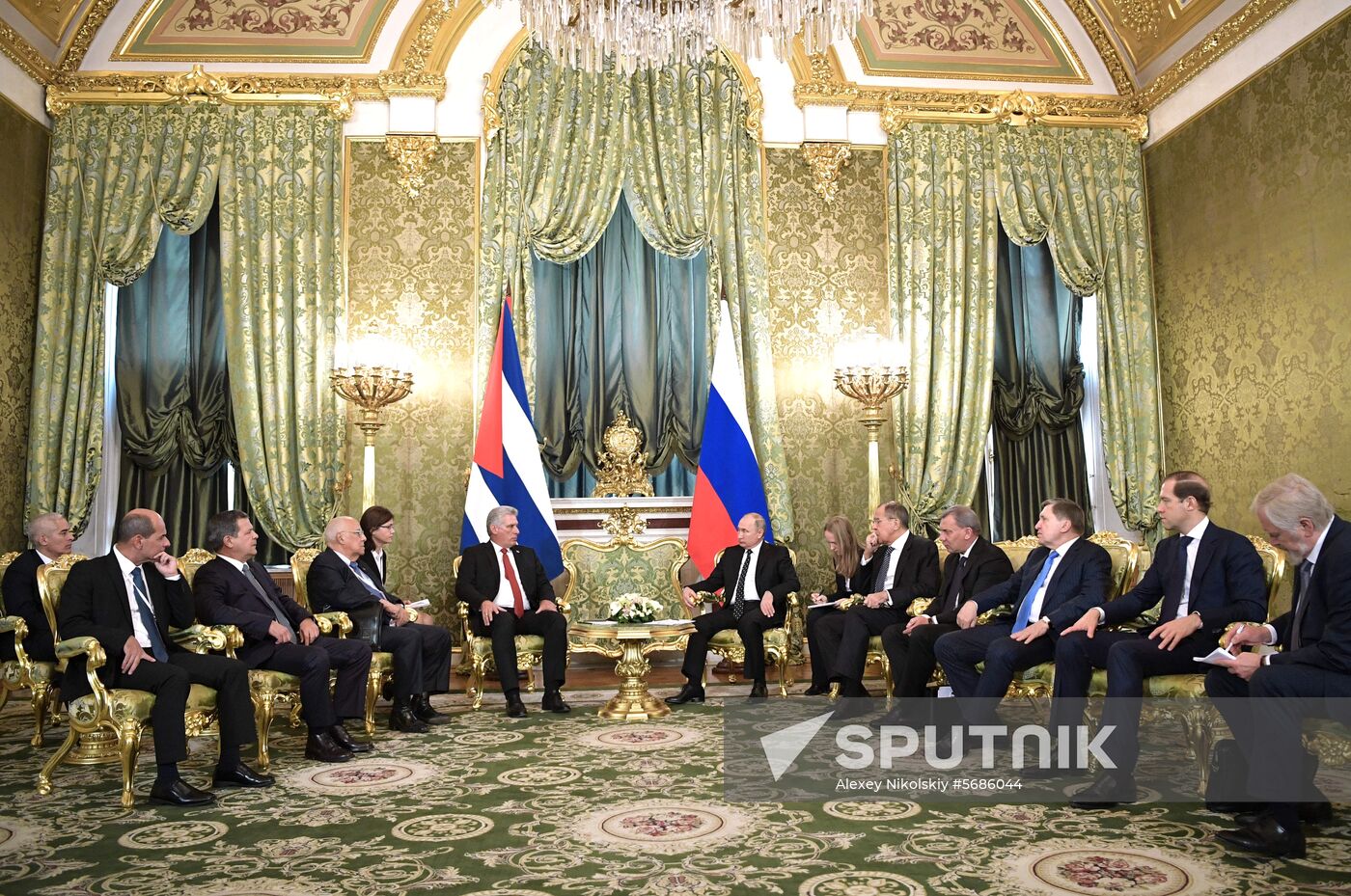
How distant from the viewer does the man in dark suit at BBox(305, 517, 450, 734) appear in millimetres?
5941

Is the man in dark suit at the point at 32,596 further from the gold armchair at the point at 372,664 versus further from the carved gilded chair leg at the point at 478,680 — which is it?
the carved gilded chair leg at the point at 478,680

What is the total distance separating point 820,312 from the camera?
28.9ft

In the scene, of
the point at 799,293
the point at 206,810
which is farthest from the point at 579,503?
the point at 206,810

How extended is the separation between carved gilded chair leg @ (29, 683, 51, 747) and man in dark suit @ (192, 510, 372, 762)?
40.8 inches

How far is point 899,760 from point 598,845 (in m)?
1.78

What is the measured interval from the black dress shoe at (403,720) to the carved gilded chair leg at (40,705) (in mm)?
1710

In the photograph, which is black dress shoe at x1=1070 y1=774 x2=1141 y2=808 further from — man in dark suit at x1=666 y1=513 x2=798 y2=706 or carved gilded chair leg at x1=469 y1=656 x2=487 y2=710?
carved gilded chair leg at x1=469 y1=656 x2=487 y2=710

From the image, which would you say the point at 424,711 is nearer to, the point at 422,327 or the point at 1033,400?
the point at 422,327

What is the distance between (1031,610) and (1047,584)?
0.51 feet

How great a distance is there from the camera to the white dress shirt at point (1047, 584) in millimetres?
5145

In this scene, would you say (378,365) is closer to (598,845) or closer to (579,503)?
(579,503)

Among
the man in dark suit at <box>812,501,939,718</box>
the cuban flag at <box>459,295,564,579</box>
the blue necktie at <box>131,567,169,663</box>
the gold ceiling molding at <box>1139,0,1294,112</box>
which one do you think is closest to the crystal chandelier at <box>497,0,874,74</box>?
the cuban flag at <box>459,295,564,579</box>

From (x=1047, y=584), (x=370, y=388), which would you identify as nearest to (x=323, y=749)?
(x=370, y=388)

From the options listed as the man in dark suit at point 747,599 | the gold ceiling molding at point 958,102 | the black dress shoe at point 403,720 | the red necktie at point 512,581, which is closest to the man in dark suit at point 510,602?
the red necktie at point 512,581
